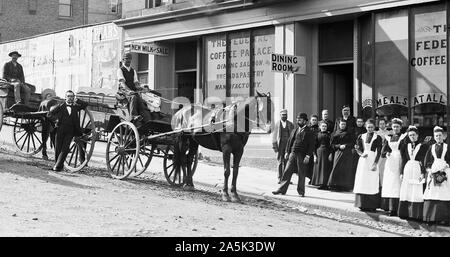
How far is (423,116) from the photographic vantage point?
14.7 m

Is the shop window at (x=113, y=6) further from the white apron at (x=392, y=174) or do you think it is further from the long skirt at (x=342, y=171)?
the white apron at (x=392, y=174)

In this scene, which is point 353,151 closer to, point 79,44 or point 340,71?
point 340,71

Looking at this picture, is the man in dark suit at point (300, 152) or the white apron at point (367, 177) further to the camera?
the man in dark suit at point (300, 152)

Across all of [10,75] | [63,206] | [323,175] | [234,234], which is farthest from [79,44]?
[234,234]

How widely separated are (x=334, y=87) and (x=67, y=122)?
7.99 meters

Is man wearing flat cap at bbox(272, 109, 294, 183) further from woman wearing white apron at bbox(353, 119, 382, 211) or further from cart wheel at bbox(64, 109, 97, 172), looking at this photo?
cart wheel at bbox(64, 109, 97, 172)

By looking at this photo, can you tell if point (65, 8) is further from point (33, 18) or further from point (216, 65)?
point (216, 65)

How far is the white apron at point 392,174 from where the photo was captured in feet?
35.2

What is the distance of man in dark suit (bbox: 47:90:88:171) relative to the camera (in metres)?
13.7

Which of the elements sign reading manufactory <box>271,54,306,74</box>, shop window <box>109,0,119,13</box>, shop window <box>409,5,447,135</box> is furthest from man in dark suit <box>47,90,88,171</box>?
shop window <box>109,0,119,13</box>

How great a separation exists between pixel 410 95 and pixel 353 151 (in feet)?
9.88

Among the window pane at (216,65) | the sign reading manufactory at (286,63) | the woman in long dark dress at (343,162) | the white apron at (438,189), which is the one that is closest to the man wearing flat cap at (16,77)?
the window pane at (216,65)

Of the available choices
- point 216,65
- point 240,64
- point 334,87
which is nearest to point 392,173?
point 334,87
